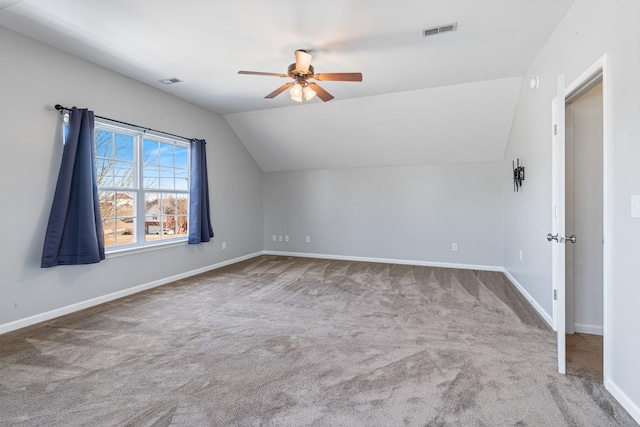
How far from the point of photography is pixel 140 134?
13.3 feet

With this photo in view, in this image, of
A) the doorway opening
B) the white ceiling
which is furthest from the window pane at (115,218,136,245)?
the doorway opening

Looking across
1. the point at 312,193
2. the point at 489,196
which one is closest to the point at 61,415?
the point at 312,193

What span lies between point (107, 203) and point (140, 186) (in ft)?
1.53

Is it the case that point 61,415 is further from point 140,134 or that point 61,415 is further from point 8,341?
point 140,134

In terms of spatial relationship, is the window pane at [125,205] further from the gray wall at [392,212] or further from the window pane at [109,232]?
the gray wall at [392,212]

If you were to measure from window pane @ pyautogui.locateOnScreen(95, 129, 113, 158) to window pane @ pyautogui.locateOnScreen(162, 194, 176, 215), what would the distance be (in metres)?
0.96

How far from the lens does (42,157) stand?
3021 millimetres

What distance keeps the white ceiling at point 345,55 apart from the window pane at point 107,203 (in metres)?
1.50

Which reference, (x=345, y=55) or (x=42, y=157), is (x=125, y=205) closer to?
(x=42, y=157)

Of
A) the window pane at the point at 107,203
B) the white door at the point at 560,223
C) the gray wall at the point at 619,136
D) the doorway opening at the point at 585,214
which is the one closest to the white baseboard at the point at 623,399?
the gray wall at the point at 619,136

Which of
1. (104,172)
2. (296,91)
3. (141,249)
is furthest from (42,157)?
(296,91)

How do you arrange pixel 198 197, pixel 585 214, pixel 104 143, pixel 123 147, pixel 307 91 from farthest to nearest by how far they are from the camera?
pixel 198 197, pixel 123 147, pixel 104 143, pixel 307 91, pixel 585 214

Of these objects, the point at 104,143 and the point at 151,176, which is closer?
the point at 104,143

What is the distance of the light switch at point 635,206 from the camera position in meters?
1.58
